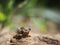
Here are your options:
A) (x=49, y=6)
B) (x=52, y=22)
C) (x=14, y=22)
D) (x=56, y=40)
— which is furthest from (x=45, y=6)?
(x=56, y=40)

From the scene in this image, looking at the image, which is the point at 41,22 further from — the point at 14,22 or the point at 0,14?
the point at 0,14

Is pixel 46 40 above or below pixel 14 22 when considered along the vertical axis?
below

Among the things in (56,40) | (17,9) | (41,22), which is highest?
(17,9)

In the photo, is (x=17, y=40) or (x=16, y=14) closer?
(x=17, y=40)

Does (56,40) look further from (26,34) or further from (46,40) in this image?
(26,34)

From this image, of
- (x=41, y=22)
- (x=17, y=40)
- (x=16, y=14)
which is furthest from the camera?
(x=16, y=14)

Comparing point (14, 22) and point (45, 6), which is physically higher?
point (45, 6)

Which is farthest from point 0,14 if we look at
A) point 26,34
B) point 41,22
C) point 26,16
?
point 26,34

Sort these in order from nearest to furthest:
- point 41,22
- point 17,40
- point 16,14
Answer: point 17,40, point 41,22, point 16,14

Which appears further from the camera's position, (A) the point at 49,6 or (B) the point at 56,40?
(A) the point at 49,6
